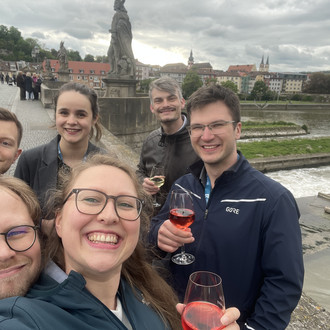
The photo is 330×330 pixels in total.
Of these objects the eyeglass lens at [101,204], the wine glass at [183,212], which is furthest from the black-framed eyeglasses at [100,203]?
the wine glass at [183,212]

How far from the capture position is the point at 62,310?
1.10 metres

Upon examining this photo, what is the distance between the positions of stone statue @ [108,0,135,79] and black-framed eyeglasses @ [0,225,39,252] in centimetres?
1555

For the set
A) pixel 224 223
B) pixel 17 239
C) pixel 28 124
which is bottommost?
pixel 28 124

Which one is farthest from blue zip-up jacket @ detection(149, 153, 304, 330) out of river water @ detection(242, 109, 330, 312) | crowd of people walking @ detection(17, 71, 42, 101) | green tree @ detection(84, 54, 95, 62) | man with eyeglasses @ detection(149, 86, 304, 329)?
green tree @ detection(84, 54, 95, 62)

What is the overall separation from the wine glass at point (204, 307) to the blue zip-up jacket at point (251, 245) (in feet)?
1.87

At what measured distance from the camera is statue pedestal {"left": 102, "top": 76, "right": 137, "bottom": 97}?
15.8 metres

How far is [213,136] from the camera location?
1.98 meters

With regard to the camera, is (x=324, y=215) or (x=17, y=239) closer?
(x=17, y=239)

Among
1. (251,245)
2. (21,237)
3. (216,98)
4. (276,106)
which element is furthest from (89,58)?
(21,237)

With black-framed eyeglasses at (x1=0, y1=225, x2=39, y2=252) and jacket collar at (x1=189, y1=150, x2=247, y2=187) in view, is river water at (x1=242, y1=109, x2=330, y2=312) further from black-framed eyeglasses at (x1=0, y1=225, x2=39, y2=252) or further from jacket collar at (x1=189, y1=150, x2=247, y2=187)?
black-framed eyeglasses at (x1=0, y1=225, x2=39, y2=252)

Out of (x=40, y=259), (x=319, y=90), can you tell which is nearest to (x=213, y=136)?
(x=40, y=259)

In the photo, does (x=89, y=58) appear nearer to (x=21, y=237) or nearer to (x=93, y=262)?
(x=21, y=237)

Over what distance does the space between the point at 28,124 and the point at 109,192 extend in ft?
38.3

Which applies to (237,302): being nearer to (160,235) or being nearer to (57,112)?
(160,235)
